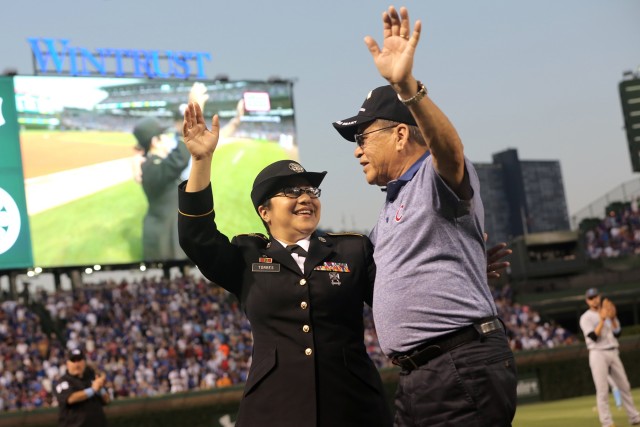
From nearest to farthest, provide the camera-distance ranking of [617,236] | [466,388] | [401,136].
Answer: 1. [466,388]
2. [401,136]
3. [617,236]

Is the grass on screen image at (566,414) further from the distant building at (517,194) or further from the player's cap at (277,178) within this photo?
the distant building at (517,194)

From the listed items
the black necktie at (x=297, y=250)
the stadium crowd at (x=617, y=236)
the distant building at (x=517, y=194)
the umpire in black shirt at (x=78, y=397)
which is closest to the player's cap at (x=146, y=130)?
the stadium crowd at (x=617, y=236)

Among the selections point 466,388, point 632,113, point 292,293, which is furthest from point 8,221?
point 466,388

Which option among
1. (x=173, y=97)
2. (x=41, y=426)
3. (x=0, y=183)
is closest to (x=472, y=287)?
(x=41, y=426)

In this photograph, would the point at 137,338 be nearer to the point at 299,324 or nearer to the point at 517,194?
the point at 299,324

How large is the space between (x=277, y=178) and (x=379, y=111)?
3.25ft

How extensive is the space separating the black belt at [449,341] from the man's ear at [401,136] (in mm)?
882

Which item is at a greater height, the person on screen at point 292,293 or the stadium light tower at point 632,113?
Answer: the stadium light tower at point 632,113

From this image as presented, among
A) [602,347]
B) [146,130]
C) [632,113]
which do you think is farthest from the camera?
[146,130]

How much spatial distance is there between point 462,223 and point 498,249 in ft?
2.91

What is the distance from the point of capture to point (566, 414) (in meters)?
17.1

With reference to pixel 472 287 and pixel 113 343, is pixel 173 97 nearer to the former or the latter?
pixel 113 343

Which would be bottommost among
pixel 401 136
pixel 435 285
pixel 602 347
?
pixel 602 347

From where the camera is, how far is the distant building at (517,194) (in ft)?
567
